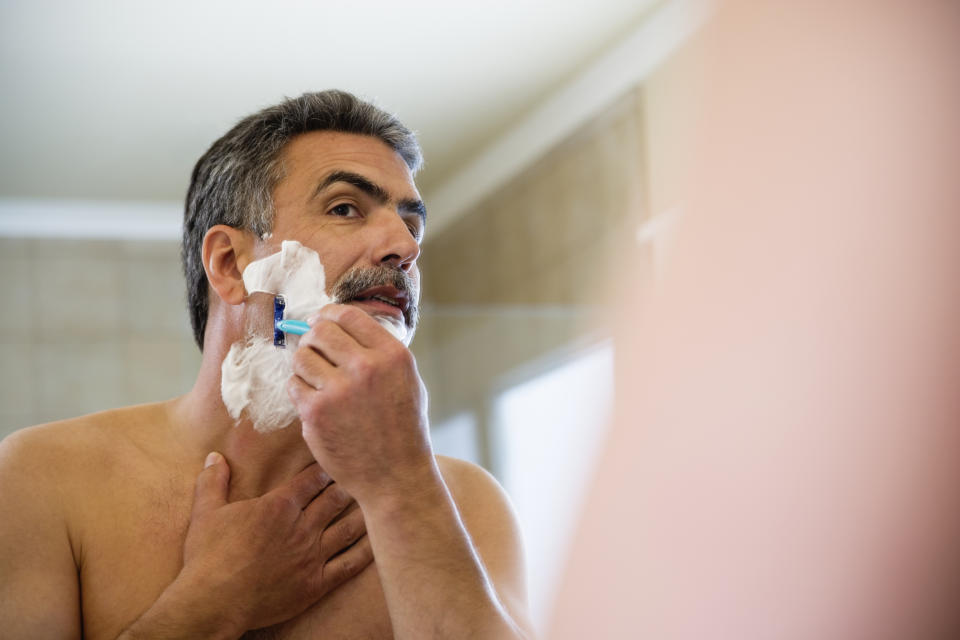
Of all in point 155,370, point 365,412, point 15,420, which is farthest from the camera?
point 155,370

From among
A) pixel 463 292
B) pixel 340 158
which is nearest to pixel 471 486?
pixel 340 158

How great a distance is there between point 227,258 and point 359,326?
274 mm

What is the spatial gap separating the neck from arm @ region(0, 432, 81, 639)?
0.15m

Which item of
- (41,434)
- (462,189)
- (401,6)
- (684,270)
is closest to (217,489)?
(41,434)

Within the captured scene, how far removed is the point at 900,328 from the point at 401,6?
1.87 meters

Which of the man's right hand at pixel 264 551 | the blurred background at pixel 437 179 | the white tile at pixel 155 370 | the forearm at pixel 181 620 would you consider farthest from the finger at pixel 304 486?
the white tile at pixel 155 370

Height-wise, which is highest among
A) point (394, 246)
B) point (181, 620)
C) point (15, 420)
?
point (15, 420)

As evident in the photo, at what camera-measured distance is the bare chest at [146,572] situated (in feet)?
2.86

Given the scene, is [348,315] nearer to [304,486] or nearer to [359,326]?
[359,326]

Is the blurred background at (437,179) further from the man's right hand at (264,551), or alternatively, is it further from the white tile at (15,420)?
the man's right hand at (264,551)

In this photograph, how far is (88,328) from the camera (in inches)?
117

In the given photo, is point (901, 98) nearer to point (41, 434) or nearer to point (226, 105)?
point (41, 434)

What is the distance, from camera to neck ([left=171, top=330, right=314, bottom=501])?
3.22 feet

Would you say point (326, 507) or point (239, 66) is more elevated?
point (239, 66)
